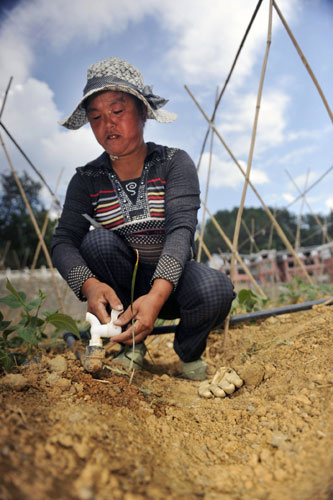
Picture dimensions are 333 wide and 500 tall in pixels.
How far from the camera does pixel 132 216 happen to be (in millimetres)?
1239

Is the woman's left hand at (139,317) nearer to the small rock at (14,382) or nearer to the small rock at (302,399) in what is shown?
the small rock at (14,382)

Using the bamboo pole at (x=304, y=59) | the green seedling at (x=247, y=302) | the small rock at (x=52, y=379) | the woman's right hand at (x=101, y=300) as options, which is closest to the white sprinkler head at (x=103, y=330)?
the woman's right hand at (x=101, y=300)

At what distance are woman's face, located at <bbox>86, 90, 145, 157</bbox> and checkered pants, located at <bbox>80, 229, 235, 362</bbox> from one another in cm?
31

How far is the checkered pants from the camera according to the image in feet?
3.74

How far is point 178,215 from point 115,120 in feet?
1.25

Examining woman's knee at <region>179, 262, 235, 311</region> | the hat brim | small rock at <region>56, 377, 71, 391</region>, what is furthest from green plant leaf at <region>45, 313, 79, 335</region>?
the hat brim

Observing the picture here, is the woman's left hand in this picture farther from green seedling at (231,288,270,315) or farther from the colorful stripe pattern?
green seedling at (231,288,270,315)

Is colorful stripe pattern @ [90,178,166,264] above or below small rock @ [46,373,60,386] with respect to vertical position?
above

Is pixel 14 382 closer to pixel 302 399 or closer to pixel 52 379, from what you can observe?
pixel 52 379

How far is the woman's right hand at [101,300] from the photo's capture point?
0.94m

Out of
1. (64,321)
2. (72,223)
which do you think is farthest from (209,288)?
(72,223)

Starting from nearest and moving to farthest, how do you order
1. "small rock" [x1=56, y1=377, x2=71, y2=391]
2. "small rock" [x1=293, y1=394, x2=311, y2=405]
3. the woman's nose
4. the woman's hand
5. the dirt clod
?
the dirt clod → "small rock" [x1=293, y1=394, x2=311, y2=405] → "small rock" [x1=56, y1=377, x2=71, y2=391] → the woman's hand → the woman's nose

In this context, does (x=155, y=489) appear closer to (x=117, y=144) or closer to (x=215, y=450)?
(x=215, y=450)

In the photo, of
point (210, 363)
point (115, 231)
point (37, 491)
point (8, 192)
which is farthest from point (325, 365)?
point (8, 192)
